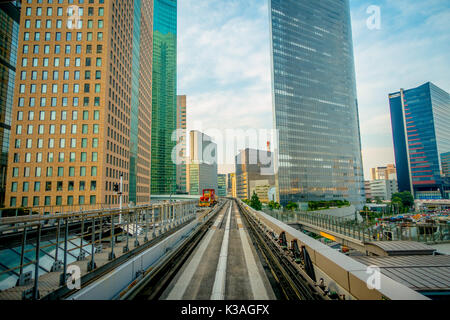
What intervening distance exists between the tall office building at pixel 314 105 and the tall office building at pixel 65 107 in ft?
222

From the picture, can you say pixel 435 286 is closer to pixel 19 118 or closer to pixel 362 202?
pixel 19 118

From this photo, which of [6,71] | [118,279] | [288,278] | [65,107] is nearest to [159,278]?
[118,279]

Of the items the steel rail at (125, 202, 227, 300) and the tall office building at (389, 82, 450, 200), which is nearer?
the steel rail at (125, 202, 227, 300)

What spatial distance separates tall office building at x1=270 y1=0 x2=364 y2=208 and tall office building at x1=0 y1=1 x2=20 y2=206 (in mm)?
83446

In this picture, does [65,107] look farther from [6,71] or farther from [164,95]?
[164,95]

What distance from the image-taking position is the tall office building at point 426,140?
5384 inches

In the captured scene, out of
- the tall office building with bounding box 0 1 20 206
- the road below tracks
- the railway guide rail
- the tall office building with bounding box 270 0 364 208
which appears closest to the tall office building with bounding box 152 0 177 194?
the tall office building with bounding box 270 0 364 208

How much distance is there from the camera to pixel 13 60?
1907 inches

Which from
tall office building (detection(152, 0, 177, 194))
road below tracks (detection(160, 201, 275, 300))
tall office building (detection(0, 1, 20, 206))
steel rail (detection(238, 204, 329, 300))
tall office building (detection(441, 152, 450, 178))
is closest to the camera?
steel rail (detection(238, 204, 329, 300))

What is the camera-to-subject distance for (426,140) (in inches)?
5571

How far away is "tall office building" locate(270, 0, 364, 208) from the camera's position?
310 feet

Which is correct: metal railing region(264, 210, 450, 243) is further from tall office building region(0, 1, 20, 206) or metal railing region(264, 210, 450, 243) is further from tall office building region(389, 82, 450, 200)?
tall office building region(389, 82, 450, 200)

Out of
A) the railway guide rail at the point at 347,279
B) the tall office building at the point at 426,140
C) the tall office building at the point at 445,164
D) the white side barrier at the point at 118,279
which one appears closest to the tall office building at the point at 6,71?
the white side barrier at the point at 118,279
